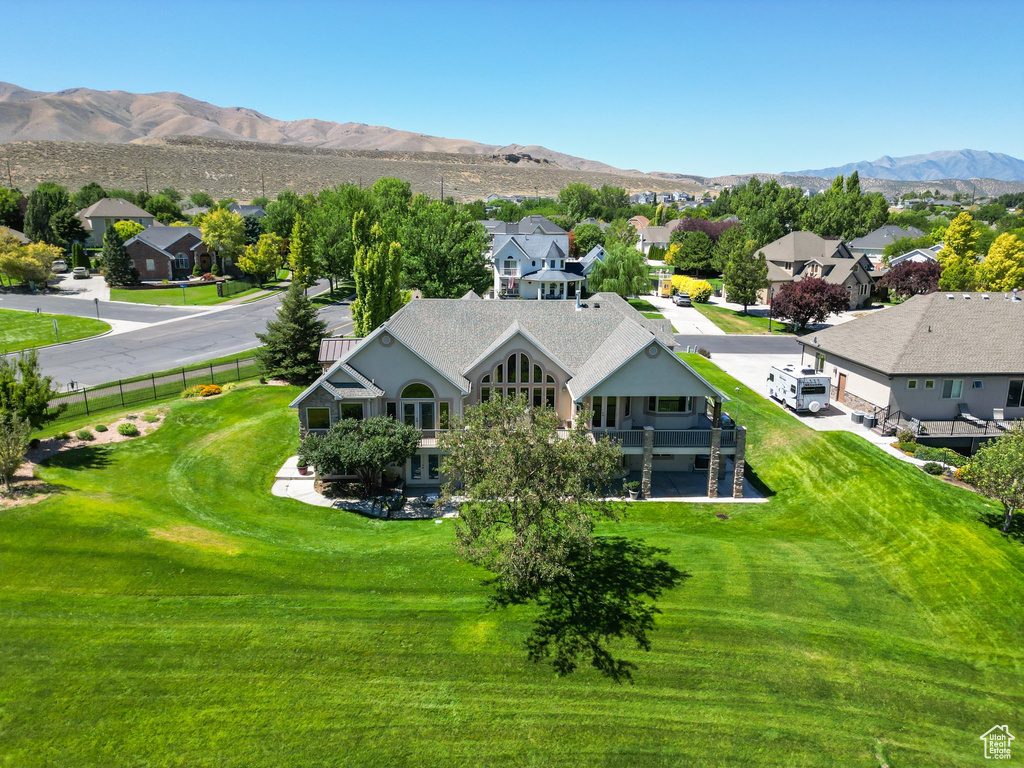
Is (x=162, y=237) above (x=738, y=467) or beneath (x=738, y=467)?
above

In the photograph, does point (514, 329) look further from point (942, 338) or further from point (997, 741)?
point (942, 338)

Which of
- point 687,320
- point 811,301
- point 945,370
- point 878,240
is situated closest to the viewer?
point 945,370

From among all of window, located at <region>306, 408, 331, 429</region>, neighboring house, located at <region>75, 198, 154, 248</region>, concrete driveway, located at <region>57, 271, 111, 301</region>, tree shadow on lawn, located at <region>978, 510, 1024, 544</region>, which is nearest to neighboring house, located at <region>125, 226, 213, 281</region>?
concrete driveway, located at <region>57, 271, 111, 301</region>

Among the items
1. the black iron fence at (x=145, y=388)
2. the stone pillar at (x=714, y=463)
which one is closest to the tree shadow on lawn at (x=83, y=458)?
the black iron fence at (x=145, y=388)

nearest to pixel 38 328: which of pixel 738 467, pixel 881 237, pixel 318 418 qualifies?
pixel 318 418

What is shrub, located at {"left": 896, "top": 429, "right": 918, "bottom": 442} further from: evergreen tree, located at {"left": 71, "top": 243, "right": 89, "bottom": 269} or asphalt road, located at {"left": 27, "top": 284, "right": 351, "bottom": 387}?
evergreen tree, located at {"left": 71, "top": 243, "right": 89, "bottom": 269}

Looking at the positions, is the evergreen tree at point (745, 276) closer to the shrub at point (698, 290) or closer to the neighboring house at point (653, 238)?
the shrub at point (698, 290)

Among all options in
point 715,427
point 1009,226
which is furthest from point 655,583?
point 1009,226
